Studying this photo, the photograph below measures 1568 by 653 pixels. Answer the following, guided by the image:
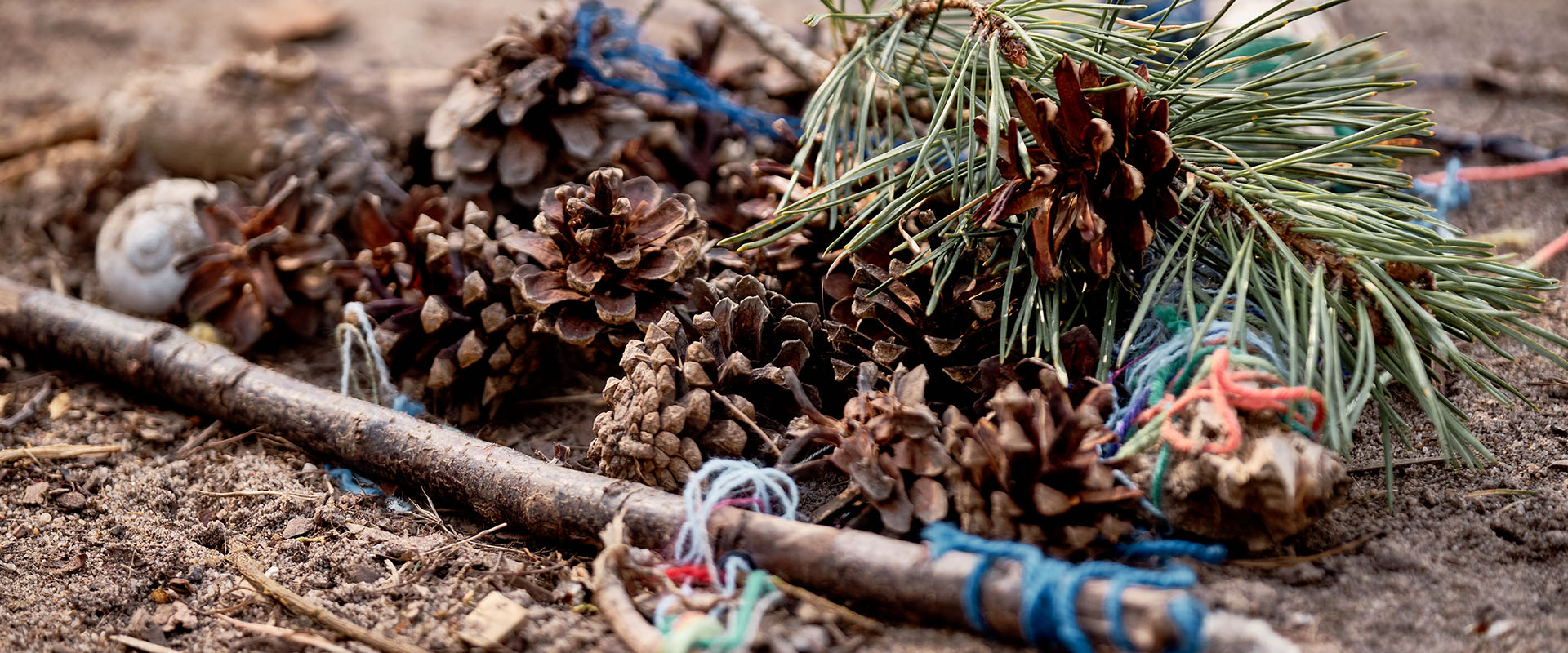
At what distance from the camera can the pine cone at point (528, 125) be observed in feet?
6.20

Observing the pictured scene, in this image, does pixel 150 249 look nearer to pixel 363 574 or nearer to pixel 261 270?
A: pixel 261 270

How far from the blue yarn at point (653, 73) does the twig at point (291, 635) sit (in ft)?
3.88

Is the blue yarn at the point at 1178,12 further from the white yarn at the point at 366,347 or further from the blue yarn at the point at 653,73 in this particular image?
the white yarn at the point at 366,347

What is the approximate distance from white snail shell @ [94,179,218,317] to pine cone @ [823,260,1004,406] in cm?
138

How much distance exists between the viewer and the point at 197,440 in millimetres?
1656

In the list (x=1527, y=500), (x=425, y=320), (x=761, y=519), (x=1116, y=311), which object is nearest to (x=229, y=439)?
(x=425, y=320)

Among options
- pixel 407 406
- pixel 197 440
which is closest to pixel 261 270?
pixel 197 440

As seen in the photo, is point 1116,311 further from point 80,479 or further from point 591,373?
point 80,479

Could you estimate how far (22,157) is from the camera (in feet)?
8.69

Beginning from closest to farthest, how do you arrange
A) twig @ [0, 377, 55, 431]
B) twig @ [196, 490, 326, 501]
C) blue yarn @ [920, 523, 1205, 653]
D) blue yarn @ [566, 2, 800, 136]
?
blue yarn @ [920, 523, 1205, 653] < twig @ [196, 490, 326, 501] < twig @ [0, 377, 55, 431] < blue yarn @ [566, 2, 800, 136]

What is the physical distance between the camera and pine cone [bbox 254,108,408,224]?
6.75ft

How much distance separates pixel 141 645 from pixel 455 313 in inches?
24.6

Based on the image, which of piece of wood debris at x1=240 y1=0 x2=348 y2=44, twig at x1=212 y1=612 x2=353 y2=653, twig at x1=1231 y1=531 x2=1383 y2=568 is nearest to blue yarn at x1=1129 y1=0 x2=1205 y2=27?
twig at x1=1231 y1=531 x2=1383 y2=568

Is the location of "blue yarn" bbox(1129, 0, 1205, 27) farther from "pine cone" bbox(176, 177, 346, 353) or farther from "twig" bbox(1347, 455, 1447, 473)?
"pine cone" bbox(176, 177, 346, 353)
